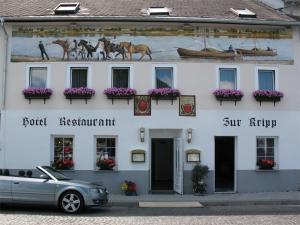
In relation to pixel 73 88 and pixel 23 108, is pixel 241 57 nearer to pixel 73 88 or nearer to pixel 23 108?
pixel 73 88

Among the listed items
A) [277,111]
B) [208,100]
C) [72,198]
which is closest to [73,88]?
[208,100]

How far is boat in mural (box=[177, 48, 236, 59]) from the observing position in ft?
67.6

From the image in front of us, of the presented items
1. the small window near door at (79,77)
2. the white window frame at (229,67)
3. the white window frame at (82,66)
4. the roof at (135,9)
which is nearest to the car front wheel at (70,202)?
the white window frame at (82,66)

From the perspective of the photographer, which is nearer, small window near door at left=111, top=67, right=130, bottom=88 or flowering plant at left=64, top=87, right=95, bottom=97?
flowering plant at left=64, top=87, right=95, bottom=97

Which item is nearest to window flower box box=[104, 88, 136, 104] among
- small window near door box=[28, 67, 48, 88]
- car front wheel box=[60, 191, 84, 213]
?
small window near door box=[28, 67, 48, 88]

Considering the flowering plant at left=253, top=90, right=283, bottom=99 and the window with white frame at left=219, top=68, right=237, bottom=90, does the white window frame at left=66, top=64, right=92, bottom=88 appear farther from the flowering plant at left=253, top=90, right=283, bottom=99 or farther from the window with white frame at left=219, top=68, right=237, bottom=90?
the flowering plant at left=253, top=90, right=283, bottom=99

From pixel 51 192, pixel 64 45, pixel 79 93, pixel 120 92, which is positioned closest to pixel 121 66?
pixel 120 92

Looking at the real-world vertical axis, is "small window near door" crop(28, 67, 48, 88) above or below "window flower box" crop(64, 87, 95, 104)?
above

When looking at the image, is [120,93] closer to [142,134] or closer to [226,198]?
[142,134]

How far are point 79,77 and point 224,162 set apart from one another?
698 centimetres

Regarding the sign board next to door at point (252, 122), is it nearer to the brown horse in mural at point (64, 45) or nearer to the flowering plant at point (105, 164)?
the flowering plant at point (105, 164)

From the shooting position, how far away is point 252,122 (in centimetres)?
2077

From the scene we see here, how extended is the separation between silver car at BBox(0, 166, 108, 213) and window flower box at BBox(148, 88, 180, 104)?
6.04 m

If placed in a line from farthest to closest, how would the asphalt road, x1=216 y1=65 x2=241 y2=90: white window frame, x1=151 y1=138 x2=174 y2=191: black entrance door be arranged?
x1=151 y1=138 x2=174 y2=191: black entrance door, x1=216 y1=65 x2=241 y2=90: white window frame, the asphalt road
